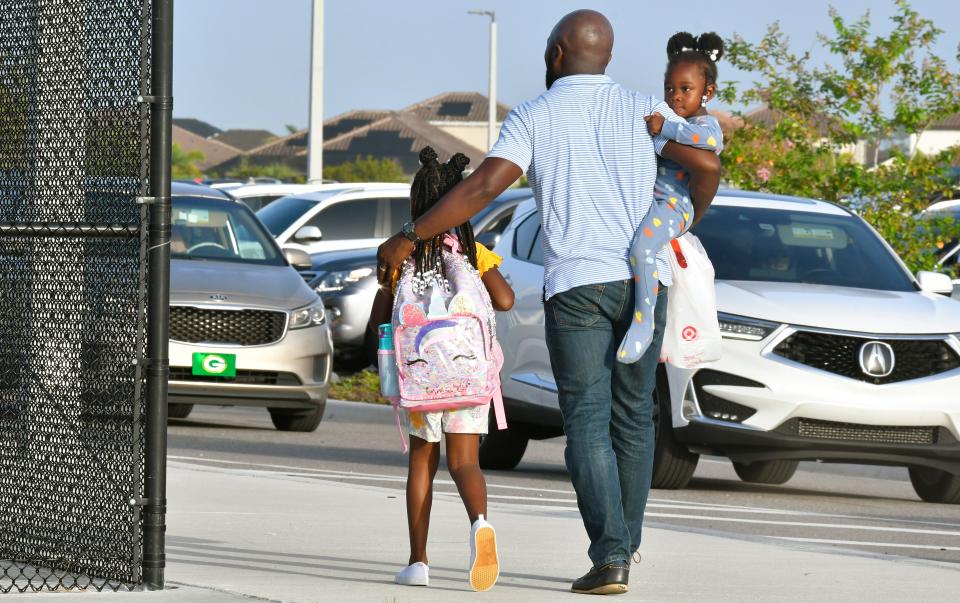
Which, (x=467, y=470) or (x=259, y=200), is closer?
(x=467, y=470)

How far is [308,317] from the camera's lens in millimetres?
13844

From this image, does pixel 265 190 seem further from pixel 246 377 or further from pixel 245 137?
pixel 245 137

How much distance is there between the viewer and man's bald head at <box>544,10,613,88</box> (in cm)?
632

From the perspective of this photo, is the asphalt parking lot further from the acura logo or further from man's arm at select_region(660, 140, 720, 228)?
man's arm at select_region(660, 140, 720, 228)

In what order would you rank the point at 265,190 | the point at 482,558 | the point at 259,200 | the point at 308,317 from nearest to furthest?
the point at 482,558
the point at 308,317
the point at 265,190
the point at 259,200

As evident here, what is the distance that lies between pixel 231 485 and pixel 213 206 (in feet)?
16.9

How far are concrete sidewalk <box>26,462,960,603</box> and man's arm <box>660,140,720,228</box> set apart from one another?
1292 millimetres

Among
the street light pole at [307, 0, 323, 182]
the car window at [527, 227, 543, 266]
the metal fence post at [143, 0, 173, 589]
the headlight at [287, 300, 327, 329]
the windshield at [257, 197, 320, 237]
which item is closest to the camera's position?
the metal fence post at [143, 0, 173, 589]

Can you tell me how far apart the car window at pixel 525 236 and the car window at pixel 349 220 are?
8.74 m

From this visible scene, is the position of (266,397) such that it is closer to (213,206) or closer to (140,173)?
(213,206)

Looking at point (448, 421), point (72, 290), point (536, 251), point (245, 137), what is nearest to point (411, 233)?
point (448, 421)

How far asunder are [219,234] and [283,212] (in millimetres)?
6048

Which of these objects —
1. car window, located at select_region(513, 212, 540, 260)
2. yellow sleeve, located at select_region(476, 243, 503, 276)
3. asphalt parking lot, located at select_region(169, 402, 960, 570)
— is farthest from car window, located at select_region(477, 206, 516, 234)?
yellow sleeve, located at select_region(476, 243, 503, 276)

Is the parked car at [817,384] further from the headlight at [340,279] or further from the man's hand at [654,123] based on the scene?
the headlight at [340,279]
